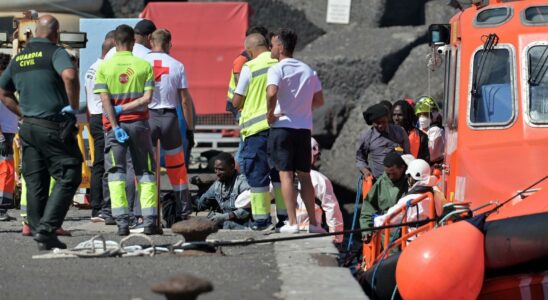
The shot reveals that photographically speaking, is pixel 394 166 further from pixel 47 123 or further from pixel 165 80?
pixel 47 123

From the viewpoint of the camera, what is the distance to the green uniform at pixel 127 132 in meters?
13.2

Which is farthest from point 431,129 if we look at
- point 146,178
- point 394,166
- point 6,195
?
point 146,178

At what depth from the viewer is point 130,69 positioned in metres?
13.2

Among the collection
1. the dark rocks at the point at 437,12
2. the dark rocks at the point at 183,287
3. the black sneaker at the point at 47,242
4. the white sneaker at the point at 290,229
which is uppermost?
the dark rocks at the point at 437,12

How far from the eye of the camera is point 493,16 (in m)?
13.6

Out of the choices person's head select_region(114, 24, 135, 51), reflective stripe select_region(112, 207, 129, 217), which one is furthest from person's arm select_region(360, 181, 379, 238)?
person's head select_region(114, 24, 135, 51)

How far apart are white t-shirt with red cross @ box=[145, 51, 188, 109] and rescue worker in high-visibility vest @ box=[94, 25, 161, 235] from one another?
922mm

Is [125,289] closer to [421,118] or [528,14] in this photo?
[528,14]

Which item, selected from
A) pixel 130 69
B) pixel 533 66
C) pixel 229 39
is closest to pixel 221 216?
pixel 130 69

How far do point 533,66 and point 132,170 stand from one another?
409cm

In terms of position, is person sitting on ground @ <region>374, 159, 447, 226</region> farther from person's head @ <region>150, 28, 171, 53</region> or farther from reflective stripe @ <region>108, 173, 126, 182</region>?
person's head @ <region>150, 28, 171, 53</region>

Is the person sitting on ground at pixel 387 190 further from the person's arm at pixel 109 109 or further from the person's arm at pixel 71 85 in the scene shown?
the person's arm at pixel 71 85

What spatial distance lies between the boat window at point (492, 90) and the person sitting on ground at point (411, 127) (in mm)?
3946

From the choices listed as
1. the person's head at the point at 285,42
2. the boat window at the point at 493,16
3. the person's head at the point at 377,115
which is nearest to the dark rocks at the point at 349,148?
the person's head at the point at 377,115
